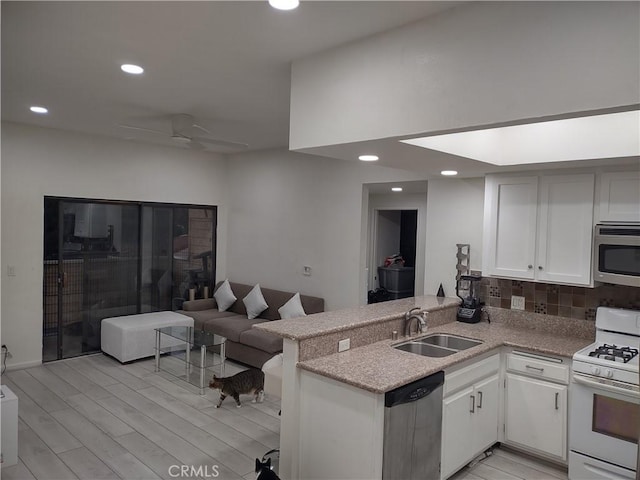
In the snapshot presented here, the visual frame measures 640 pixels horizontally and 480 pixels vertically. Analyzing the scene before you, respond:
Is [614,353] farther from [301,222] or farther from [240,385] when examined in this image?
[301,222]

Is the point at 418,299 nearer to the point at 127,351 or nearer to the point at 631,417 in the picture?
the point at 631,417

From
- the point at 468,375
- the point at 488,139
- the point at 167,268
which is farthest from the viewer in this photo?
the point at 167,268

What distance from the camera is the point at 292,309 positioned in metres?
5.40

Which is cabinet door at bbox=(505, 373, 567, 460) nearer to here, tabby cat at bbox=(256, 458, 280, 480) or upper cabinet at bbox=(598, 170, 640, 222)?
upper cabinet at bbox=(598, 170, 640, 222)

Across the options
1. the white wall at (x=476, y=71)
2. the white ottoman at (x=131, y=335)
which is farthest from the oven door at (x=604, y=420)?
the white ottoman at (x=131, y=335)

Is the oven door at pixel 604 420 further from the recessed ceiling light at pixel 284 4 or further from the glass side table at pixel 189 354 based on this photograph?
the glass side table at pixel 189 354

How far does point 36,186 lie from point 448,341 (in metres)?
4.85

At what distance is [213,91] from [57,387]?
3.46 metres

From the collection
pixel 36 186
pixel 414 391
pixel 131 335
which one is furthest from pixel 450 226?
pixel 36 186

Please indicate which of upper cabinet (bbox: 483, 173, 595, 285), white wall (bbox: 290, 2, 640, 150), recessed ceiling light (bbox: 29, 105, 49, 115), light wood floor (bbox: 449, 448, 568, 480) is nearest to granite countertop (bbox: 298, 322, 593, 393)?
upper cabinet (bbox: 483, 173, 595, 285)

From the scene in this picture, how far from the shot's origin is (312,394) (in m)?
2.71

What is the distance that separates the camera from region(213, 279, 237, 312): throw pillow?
6.34 metres

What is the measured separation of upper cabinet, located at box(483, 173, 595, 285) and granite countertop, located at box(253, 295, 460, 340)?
24.3 inches

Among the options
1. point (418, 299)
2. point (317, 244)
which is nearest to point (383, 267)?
point (317, 244)
